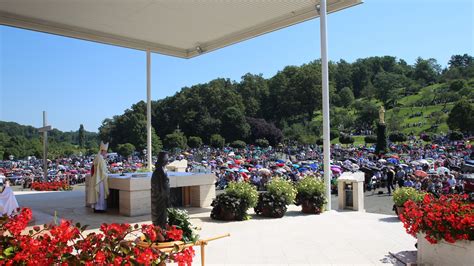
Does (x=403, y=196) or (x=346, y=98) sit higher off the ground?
(x=346, y=98)

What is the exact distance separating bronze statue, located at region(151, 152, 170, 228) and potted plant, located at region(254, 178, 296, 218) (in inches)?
170

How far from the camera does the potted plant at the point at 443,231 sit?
412cm

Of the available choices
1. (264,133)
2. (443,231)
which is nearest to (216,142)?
(264,133)

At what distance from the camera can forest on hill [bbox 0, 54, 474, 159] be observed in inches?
2002

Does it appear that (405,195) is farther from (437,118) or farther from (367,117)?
(367,117)

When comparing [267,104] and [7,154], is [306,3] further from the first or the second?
[267,104]

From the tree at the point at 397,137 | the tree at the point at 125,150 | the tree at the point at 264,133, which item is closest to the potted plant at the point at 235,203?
the tree at the point at 125,150

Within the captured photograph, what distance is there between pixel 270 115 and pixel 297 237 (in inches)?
2760

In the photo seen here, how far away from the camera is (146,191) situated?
929cm

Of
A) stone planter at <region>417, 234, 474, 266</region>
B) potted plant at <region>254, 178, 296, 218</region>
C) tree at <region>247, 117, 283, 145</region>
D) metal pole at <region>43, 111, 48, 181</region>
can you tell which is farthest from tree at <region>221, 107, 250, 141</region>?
stone planter at <region>417, 234, 474, 266</region>

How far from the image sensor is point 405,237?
6.94 meters

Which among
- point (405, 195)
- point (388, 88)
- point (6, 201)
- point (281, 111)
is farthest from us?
point (388, 88)

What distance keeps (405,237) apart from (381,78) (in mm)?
83653

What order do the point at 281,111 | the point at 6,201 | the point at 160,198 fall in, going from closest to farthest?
the point at 160,198, the point at 6,201, the point at 281,111
